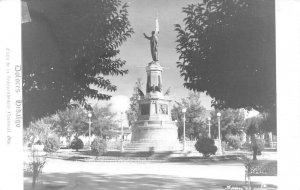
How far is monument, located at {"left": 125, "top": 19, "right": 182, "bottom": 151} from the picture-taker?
27828 millimetres

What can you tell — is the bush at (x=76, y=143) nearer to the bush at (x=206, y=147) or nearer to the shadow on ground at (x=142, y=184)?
the bush at (x=206, y=147)

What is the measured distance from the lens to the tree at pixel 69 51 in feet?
28.6

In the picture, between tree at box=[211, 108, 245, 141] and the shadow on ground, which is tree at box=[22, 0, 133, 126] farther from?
tree at box=[211, 108, 245, 141]

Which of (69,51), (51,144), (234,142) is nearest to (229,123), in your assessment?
(234,142)

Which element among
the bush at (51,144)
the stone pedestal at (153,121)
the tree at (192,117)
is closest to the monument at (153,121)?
the stone pedestal at (153,121)

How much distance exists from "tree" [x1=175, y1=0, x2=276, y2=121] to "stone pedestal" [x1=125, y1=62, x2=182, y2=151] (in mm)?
18293

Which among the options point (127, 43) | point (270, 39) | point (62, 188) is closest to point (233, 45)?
point (270, 39)

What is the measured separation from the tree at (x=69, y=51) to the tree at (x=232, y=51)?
1.66 m

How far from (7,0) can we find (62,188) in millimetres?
4995

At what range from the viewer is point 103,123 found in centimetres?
2783

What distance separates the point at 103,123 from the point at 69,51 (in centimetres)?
1899

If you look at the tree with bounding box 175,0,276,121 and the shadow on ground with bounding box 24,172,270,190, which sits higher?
the tree with bounding box 175,0,276,121

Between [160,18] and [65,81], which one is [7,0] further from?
[160,18]

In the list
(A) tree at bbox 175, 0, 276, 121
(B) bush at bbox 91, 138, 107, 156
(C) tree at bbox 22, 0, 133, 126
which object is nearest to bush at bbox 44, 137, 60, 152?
(B) bush at bbox 91, 138, 107, 156
